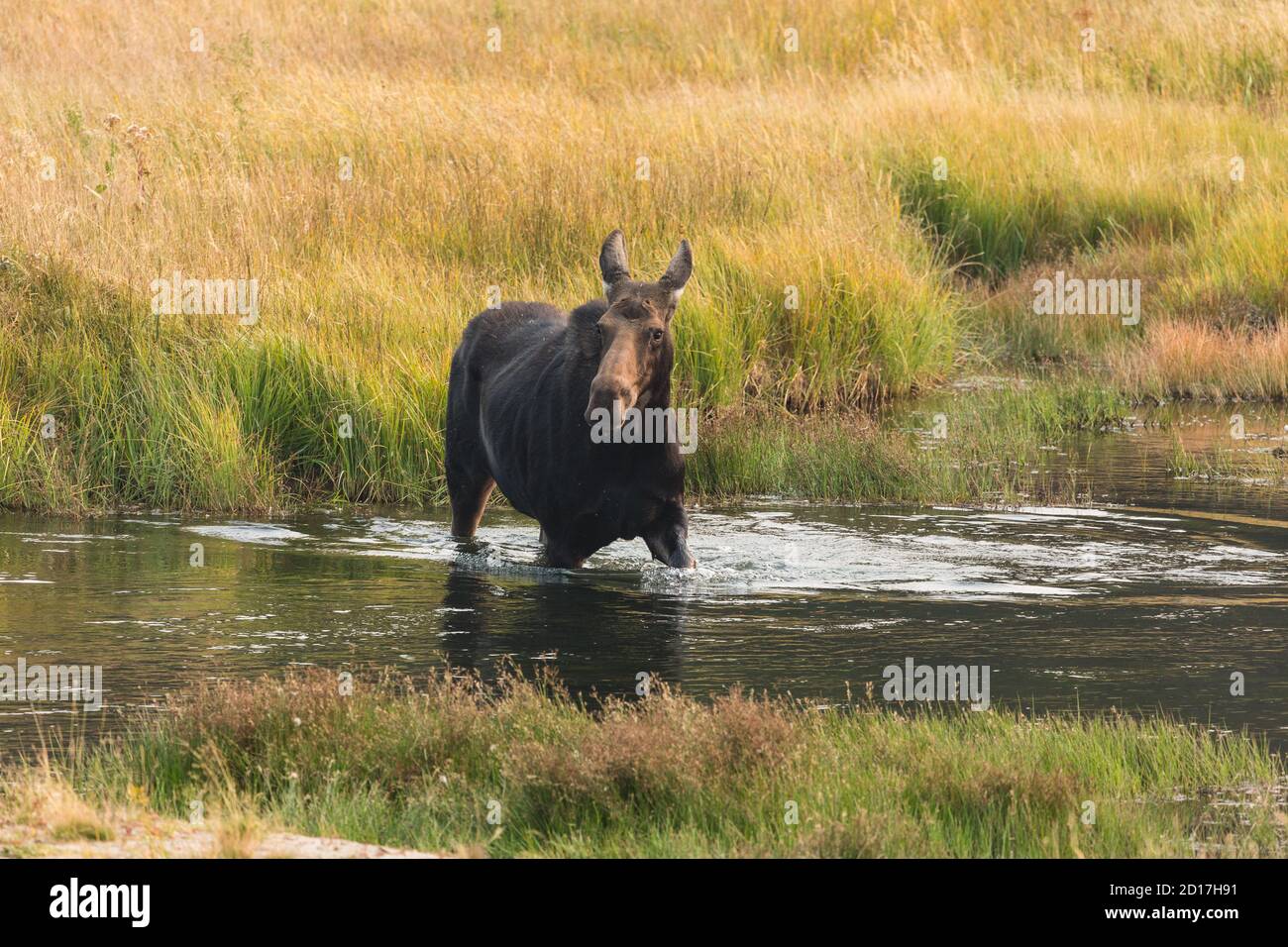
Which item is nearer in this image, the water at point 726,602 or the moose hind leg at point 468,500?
the water at point 726,602

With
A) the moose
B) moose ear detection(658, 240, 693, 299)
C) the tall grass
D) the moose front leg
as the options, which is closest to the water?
the moose front leg

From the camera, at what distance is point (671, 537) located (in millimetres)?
10367

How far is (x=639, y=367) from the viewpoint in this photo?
9.49 meters

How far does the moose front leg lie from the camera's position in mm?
10336

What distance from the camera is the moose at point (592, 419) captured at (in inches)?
376

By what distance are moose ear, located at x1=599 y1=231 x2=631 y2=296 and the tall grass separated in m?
3.73

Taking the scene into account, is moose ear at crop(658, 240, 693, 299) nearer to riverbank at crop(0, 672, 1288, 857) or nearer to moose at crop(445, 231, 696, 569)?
moose at crop(445, 231, 696, 569)

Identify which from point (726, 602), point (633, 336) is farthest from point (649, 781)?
point (726, 602)

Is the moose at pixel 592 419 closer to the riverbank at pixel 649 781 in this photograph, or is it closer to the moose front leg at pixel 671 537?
the moose front leg at pixel 671 537

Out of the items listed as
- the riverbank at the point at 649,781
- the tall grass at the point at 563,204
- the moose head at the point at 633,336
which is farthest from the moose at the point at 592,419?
the riverbank at the point at 649,781

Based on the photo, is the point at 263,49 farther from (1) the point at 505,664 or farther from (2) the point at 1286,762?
(2) the point at 1286,762

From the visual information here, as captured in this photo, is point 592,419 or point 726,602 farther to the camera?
point 726,602

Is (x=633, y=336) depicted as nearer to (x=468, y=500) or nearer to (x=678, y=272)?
(x=678, y=272)

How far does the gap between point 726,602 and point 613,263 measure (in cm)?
191
